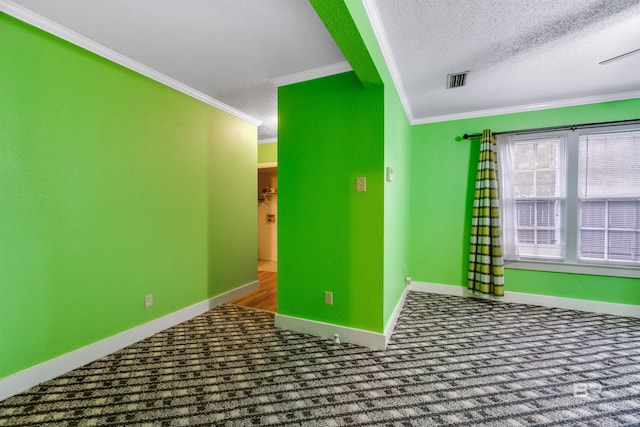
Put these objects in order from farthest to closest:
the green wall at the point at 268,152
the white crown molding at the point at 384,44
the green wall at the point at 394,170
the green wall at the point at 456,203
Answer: the green wall at the point at 268,152, the green wall at the point at 456,203, the green wall at the point at 394,170, the white crown molding at the point at 384,44

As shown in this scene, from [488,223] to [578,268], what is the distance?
3.56 ft

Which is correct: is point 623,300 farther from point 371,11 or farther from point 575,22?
point 371,11

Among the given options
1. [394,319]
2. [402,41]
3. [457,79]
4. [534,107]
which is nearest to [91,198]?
[402,41]

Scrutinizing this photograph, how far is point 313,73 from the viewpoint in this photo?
96.0 inches

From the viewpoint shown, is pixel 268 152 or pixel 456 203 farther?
pixel 268 152

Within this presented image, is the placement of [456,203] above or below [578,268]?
above

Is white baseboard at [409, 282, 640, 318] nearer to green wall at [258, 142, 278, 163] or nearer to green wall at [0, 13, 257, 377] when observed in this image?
green wall at [0, 13, 257, 377]

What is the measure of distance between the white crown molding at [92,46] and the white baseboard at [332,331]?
2.50m

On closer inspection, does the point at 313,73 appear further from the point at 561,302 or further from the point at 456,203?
the point at 561,302

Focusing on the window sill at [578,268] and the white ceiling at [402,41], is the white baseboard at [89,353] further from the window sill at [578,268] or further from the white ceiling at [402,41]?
the window sill at [578,268]

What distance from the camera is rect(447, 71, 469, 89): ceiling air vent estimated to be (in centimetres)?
252

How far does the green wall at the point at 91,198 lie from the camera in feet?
5.66

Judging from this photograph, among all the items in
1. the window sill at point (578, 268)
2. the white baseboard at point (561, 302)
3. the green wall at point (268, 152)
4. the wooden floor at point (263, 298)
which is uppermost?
the green wall at point (268, 152)

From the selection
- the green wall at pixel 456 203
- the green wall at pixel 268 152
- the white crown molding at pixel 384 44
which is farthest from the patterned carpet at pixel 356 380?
the green wall at pixel 268 152
